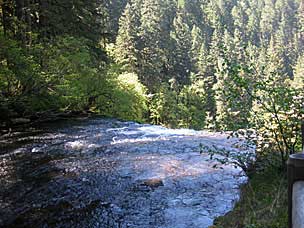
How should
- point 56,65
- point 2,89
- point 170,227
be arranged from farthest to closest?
1. point 56,65
2. point 2,89
3. point 170,227

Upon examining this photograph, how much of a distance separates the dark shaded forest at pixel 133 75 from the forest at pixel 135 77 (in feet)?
0.08

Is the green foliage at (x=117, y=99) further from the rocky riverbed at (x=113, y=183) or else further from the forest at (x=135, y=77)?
the rocky riverbed at (x=113, y=183)

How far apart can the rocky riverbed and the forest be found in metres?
0.84

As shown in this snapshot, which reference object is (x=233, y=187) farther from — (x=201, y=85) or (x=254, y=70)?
(x=201, y=85)

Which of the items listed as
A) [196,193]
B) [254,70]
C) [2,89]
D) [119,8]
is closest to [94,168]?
[196,193]

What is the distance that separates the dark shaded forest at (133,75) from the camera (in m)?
5.98

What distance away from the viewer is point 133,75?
1033 inches

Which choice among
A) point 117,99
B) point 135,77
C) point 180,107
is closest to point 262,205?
point 117,99

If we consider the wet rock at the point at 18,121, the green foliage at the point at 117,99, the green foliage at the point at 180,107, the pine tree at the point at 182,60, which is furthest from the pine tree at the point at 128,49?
the wet rock at the point at 18,121

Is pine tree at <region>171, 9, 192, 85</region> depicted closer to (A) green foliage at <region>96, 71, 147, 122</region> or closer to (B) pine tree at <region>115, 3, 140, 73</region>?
(B) pine tree at <region>115, 3, 140, 73</region>

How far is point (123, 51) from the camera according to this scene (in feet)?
136

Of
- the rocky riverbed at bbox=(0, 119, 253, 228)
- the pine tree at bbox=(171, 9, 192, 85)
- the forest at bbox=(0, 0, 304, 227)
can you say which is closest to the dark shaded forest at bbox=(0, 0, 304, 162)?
the forest at bbox=(0, 0, 304, 227)

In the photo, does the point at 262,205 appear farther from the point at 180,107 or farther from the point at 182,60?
the point at 182,60

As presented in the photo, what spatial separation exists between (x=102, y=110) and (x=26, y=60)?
6.65 meters
